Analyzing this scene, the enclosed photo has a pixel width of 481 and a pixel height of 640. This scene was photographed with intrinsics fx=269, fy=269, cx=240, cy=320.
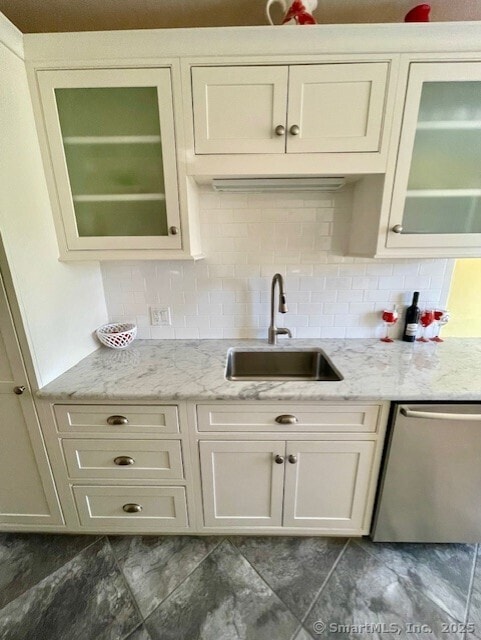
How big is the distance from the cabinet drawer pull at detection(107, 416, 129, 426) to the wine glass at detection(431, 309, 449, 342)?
1.78 meters

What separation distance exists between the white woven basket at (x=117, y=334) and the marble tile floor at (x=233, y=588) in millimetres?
1059

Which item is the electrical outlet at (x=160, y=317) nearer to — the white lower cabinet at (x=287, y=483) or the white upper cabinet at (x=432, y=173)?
the white lower cabinet at (x=287, y=483)

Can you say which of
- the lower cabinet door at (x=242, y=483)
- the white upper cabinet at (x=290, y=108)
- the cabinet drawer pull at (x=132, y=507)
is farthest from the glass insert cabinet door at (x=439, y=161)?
the cabinet drawer pull at (x=132, y=507)

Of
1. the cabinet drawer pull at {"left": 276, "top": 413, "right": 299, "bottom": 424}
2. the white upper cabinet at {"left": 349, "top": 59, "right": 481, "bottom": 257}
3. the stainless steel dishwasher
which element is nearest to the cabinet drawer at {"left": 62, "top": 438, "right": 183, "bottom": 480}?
the cabinet drawer pull at {"left": 276, "top": 413, "right": 299, "bottom": 424}

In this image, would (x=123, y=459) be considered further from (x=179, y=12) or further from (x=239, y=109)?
(x=179, y=12)

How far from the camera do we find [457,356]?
1.45 meters

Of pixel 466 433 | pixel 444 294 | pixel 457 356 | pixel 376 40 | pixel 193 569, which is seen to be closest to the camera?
pixel 376 40

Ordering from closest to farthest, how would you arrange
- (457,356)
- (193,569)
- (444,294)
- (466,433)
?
(466,433) → (193,569) → (457,356) → (444,294)

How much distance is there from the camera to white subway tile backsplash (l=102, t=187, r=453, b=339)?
154 centimetres

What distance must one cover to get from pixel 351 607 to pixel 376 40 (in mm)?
2362

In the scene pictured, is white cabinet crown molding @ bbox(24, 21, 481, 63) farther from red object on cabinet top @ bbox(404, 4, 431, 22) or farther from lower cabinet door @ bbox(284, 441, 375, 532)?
lower cabinet door @ bbox(284, 441, 375, 532)

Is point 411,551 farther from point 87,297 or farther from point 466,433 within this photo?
point 87,297

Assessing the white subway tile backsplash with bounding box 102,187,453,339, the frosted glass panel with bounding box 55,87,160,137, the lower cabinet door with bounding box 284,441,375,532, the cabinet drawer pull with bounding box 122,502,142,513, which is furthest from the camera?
the white subway tile backsplash with bounding box 102,187,453,339

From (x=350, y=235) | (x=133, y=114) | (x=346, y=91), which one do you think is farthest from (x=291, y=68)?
(x=350, y=235)
